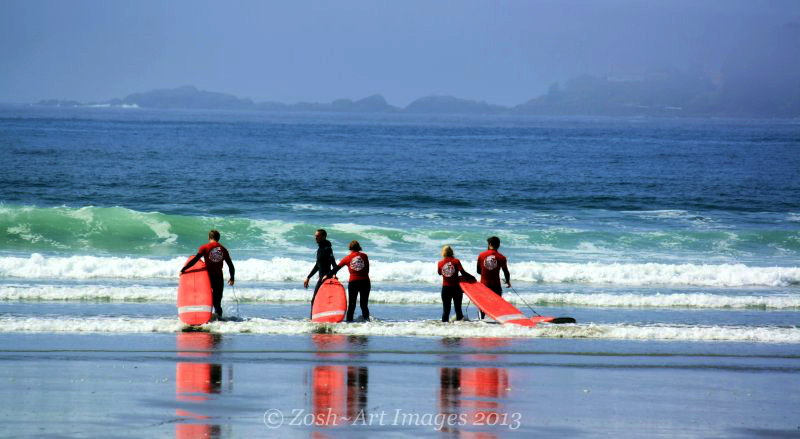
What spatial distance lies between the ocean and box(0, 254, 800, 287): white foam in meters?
0.06

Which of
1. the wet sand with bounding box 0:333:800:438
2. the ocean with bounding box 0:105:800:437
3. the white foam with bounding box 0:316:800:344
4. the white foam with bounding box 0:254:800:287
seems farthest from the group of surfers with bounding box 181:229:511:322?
the white foam with bounding box 0:254:800:287

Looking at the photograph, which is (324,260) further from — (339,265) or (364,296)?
(364,296)

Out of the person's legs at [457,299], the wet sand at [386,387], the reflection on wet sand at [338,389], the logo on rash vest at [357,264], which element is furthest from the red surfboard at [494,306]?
the reflection on wet sand at [338,389]

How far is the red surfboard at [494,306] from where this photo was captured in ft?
49.2

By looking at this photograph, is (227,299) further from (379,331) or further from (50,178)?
(50,178)

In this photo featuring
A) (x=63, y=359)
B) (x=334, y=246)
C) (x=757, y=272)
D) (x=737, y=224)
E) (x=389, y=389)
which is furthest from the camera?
(x=737, y=224)

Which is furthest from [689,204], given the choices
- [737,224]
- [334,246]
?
[334,246]

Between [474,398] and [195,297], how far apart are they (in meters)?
6.49

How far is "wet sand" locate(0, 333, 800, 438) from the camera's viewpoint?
9.27 m

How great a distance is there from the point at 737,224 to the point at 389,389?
1123 inches

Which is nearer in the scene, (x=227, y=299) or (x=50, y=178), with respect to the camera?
(x=227, y=299)

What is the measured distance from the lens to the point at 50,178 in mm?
50000

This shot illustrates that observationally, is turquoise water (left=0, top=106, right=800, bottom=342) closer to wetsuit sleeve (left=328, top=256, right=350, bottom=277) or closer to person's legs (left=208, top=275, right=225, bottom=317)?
person's legs (left=208, top=275, right=225, bottom=317)

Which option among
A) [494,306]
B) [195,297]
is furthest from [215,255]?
[494,306]
